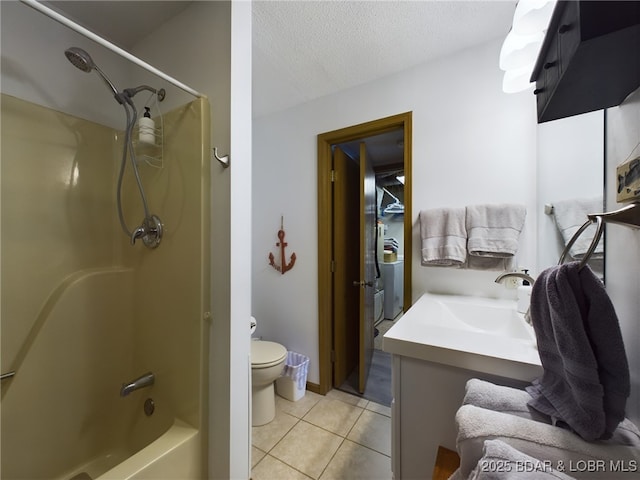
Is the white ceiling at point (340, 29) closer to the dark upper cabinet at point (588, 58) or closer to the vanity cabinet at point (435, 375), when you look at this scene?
the dark upper cabinet at point (588, 58)

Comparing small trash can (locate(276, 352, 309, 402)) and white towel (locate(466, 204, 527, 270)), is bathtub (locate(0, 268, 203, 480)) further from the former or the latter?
white towel (locate(466, 204, 527, 270))

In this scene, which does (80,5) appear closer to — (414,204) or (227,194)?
(227,194)

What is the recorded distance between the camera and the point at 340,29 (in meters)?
1.33

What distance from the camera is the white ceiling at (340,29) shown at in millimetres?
1189

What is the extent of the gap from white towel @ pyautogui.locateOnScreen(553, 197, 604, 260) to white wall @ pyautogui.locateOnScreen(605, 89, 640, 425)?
0.05 meters

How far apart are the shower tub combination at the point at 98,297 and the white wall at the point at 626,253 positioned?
130 centimetres

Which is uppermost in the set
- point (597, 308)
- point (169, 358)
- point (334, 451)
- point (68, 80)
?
point (68, 80)

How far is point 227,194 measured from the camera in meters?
0.96

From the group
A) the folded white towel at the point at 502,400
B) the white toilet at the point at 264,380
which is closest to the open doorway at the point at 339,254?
the white toilet at the point at 264,380

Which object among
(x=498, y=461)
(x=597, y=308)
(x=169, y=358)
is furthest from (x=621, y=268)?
(x=169, y=358)

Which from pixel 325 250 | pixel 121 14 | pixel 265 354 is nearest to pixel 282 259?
pixel 325 250

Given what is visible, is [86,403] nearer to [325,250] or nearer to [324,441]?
[324,441]

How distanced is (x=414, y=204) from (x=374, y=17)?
1067 millimetres

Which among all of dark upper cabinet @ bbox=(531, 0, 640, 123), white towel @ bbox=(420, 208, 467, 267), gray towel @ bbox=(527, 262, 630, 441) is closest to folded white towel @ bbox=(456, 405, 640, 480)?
gray towel @ bbox=(527, 262, 630, 441)
